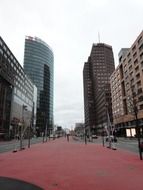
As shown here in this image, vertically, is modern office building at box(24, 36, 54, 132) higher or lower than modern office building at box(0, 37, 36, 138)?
higher

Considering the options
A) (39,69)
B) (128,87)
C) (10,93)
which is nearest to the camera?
Answer: (10,93)

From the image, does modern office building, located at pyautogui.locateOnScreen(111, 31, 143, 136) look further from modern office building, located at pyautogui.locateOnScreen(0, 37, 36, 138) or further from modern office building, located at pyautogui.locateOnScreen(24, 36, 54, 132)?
modern office building, located at pyautogui.locateOnScreen(24, 36, 54, 132)

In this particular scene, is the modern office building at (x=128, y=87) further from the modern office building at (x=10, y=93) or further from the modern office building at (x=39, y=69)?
the modern office building at (x=39, y=69)

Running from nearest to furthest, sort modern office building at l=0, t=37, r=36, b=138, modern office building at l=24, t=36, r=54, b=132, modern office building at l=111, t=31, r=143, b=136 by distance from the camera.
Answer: modern office building at l=111, t=31, r=143, b=136 < modern office building at l=0, t=37, r=36, b=138 < modern office building at l=24, t=36, r=54, b=132

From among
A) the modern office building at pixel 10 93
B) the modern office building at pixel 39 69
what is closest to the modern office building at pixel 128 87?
the modern office building at pixel 10 93

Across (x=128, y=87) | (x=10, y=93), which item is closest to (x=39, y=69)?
(x=10, y=93)

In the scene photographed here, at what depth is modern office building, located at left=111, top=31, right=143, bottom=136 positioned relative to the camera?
75562 mm

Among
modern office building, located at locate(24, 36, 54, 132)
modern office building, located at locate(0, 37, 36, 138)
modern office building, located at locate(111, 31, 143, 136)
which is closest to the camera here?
modern office building, located at locate(111, 31, 143, 136)

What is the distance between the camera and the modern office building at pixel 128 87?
75562mm

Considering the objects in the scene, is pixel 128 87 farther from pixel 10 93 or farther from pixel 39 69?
pixel 39 69

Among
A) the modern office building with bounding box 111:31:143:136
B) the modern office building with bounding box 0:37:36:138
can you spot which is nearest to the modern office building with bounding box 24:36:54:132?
the modern office building with bounding box 0:37:36:138

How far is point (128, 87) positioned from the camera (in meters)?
90.4

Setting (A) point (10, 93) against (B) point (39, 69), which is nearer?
(A) point (10, 93)

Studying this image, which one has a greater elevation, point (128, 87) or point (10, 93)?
point (128, 87)
